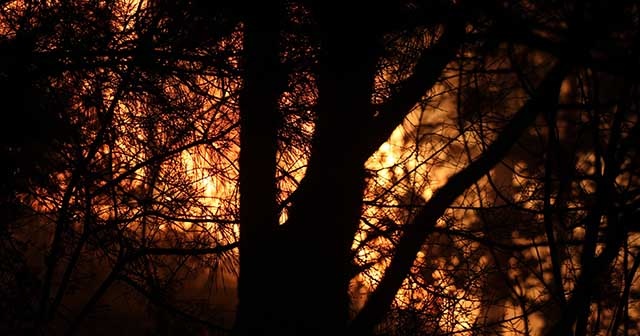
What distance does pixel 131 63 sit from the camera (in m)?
3.24

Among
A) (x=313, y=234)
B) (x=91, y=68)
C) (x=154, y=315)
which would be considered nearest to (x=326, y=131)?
(x=313, y=234)

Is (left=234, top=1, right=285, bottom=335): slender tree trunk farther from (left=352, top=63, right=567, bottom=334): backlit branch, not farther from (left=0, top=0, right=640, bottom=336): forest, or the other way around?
(left=352, top=63, right=567, bottom=334): backlit branch

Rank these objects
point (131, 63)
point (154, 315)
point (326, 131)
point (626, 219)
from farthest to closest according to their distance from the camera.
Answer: point (154, 315) → point (131, 63) → point (326, 131) → point (626, 219)

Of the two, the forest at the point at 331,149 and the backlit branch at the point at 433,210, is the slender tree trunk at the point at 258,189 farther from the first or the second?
the backlit branch at the point at 433,210

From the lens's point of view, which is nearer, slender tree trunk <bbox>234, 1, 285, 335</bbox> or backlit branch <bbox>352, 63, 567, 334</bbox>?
backlit branch <bbox>352, 63, 567, 334</bbox>

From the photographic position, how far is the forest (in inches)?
99.3

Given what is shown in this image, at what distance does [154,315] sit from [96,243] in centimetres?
117

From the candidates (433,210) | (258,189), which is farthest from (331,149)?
(433,210)

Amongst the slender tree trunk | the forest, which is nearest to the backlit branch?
the forest

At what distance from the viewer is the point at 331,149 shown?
8.81 feet

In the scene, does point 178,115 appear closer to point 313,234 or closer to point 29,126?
point 29,126

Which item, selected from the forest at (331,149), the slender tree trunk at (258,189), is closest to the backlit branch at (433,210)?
the forest at (331,149)

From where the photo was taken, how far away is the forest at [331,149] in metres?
2.52

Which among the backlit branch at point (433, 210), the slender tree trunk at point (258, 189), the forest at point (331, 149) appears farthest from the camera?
the slender tree trunk at point (258, 189)
